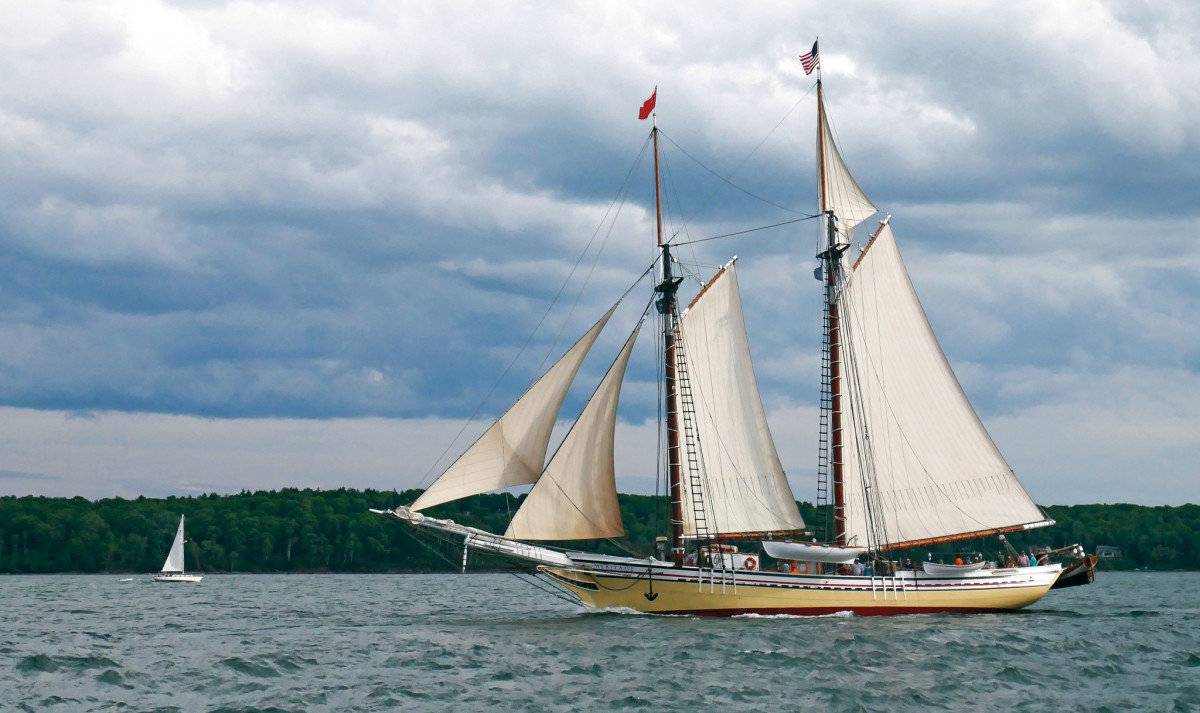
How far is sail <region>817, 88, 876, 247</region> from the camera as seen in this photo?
6038 centimetres

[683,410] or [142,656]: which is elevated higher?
[683,410]

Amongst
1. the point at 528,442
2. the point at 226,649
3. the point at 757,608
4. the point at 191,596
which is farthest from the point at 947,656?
the point at 191,596

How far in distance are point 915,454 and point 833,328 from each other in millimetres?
7371

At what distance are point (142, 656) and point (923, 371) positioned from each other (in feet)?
116

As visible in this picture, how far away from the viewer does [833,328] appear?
2324 inches

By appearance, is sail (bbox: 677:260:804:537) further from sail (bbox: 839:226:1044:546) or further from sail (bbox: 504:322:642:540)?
sail (bbox: 504:322:642:540)

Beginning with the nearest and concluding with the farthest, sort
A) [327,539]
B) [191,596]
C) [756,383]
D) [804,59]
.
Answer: [756,383]
[804,59]
[191,596]
[327,539]

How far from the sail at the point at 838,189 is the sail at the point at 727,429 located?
8.07 metres

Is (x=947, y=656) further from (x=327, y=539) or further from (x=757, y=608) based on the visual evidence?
(x=327, y=539)

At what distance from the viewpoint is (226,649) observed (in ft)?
143

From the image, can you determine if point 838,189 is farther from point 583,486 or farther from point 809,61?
point 583,486

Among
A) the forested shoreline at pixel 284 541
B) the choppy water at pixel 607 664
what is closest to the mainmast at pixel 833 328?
the choppy water at pixel 607 664

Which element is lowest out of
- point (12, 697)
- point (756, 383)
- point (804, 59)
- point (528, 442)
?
point (12, 697)

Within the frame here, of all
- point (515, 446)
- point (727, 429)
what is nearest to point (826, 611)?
point (727, 429)
